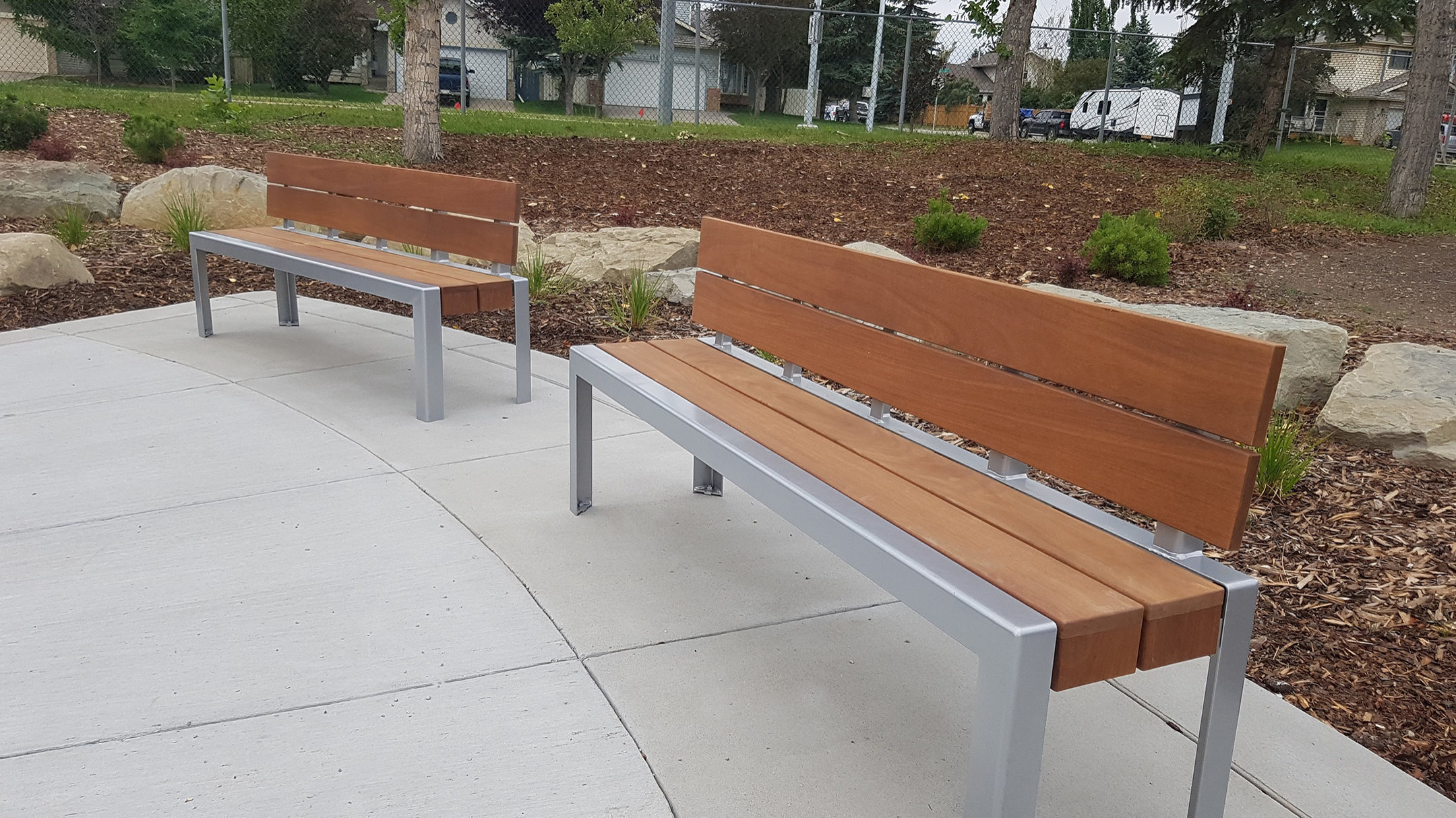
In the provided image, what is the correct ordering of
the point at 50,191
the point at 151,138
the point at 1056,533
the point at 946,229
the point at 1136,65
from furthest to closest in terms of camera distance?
1. the point at 1136,65
2. the point at 151,138
3. the point at 946,229
4. the point at 50,191
5. the point at 1056,533

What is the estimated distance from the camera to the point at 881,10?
22.0 m

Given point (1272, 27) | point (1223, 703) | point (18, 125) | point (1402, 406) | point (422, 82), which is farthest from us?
point (1272, 27)

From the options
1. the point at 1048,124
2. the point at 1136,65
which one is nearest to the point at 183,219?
the point at 1048,124

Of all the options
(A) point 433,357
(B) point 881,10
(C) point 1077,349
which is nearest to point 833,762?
(C) point 1077,349

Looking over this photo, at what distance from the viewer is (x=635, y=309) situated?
20.1ft

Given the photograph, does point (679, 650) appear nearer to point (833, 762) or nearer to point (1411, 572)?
point (833, 762)

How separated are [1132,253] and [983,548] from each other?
20.4ft

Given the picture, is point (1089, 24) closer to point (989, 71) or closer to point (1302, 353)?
point (989, 71)

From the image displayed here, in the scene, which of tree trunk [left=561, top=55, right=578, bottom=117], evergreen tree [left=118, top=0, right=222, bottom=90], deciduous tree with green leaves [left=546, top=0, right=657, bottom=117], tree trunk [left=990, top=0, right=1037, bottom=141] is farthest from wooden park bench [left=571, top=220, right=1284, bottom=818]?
evergreen tree [left=118, top=0, right=222, bottom=90]

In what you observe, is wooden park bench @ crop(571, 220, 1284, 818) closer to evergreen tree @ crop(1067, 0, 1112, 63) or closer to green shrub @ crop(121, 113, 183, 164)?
green shrub @ crop(121, 113, 183, 164)

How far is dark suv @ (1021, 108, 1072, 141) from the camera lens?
35.7m

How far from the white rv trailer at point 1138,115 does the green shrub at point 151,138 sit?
74.3ft

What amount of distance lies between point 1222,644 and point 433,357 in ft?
11.2

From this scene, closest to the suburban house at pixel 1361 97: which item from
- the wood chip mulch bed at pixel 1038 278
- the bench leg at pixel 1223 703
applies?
the wood chip mulch bed at pixel 1038 278
